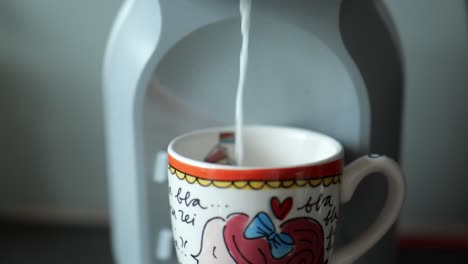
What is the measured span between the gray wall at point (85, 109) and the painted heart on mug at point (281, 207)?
0.28 m

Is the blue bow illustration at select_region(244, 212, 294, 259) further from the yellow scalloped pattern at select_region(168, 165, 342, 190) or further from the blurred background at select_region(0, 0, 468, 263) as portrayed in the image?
the blurred background at select_region(0, 0, 468, 263)

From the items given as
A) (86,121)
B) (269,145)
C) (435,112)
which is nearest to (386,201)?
(269,145)

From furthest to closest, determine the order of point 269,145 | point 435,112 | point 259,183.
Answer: point 435,112 < point 269,145 < point 259,183

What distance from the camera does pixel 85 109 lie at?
62 centimetres

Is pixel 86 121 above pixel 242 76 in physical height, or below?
below

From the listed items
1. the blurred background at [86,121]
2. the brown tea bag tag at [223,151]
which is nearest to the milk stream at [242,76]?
the brown tea bag tag at [223,151]

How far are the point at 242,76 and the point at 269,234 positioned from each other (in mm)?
116

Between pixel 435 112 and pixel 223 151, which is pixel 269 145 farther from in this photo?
pixel 435 112

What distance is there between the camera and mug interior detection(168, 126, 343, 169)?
414mm

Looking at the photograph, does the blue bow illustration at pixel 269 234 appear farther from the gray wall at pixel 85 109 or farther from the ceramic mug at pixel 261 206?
the gray wall at pixel 85 109

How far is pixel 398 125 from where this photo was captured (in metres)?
0.42

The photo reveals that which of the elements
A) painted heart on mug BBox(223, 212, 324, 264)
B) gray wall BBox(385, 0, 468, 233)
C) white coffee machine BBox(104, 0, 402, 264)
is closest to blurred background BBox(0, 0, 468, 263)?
gray wall BBox(385, 0, 468, 233)

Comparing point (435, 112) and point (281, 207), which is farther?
point (435, 112)

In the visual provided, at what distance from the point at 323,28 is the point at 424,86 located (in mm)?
237
